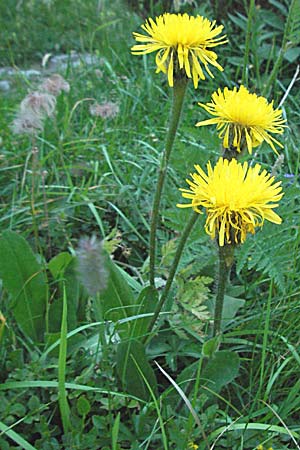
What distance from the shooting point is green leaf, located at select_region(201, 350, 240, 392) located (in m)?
1.30

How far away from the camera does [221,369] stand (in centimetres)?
132

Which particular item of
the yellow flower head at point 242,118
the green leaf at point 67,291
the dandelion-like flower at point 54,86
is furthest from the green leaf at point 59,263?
the dandelion-like flower at point 54,86

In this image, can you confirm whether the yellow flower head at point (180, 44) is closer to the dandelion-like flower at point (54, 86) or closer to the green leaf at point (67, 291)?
the green leaf at point (67, 291)

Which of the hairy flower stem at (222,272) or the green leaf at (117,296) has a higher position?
the hairy flower stem at (222,272)

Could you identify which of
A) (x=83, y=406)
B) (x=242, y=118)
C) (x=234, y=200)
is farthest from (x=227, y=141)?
(x=83, y=406)

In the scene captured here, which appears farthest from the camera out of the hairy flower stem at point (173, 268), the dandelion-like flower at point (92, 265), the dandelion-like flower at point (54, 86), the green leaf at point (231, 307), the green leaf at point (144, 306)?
the dandelion-like flower at point (54, 86)

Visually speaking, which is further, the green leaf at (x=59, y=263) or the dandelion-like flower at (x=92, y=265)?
the green leaf at (x=59, y=263)

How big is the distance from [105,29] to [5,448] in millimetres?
2899

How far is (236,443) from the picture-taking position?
1287 millimetres

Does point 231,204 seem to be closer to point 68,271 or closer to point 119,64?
point 68,271

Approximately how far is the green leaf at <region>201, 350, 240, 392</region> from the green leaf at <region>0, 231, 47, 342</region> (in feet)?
1.41

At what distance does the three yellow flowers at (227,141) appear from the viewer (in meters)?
1.02

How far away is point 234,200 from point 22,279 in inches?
27.1

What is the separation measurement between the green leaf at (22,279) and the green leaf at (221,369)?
430 millimetres
